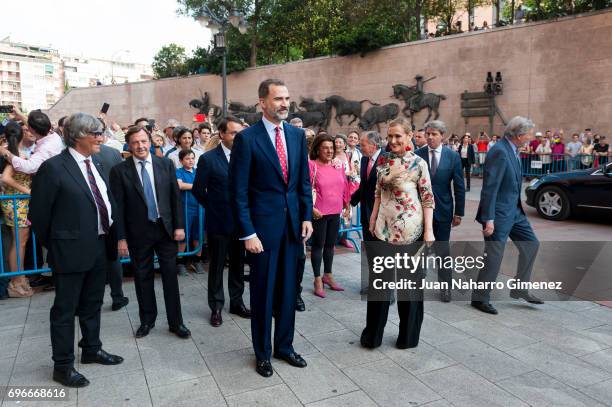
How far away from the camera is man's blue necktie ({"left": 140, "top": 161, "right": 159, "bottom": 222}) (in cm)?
394

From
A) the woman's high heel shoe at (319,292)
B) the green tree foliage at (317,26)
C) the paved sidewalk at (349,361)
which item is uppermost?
the green tree foliage at (317,26)

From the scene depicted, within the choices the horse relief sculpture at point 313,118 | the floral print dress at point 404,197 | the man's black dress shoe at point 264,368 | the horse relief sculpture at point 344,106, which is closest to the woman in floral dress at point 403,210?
the floral print dress at point 404,197

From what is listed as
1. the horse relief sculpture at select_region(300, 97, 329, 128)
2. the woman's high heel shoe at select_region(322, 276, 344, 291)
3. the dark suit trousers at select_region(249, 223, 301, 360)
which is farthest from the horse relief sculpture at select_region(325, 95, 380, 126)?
the dark suit trousers at select_region(249, 223, 301, 360)

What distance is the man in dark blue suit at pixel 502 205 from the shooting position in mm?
4543

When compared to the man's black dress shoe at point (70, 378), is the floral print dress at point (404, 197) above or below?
above

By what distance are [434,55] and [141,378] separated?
20.4m

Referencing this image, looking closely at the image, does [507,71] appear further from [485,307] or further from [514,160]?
[485,307]

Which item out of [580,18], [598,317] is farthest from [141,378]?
[580,18]

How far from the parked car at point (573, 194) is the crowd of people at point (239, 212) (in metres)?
5.21

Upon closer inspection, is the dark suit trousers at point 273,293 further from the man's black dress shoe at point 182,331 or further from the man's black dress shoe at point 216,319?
the man's black dress shoe at point 216,319

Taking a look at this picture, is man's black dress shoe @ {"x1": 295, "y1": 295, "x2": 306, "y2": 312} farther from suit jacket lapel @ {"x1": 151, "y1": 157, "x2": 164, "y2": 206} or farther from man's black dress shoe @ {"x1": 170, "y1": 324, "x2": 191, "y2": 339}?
suit jacket lapel @ {"x1": 151, "y1": 157, "x2": 164, "y2": 206}

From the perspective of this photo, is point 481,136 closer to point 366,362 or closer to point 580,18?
point 580,18

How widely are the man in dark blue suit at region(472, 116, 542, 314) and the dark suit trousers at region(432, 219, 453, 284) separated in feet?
1.17

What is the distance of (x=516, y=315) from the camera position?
4496mm
